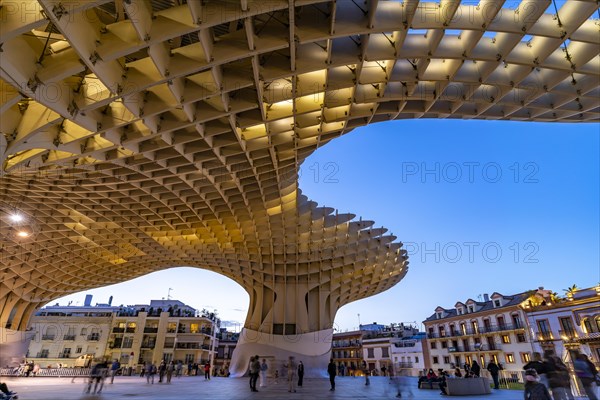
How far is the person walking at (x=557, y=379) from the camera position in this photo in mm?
10086

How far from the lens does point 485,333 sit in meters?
55.5

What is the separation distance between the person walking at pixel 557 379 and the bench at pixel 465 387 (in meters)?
6.44

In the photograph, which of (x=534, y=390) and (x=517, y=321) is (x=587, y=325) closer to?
(x=517, y=321)

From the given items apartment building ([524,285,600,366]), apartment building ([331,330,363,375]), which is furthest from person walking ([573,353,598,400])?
apartment building ([331,330,363,375])

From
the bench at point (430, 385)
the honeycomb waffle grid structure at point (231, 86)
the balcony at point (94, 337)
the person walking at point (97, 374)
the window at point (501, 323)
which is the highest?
the honeycomb waffle grid structure at point (231, 86)

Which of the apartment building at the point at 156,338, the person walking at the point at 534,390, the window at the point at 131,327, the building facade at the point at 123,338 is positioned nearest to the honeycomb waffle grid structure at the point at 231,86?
the person walking at the point at 534,390

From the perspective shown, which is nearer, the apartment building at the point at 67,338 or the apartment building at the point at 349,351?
the apartment building at the point at 67,338

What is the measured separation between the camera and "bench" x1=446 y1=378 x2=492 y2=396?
1634 centimetres

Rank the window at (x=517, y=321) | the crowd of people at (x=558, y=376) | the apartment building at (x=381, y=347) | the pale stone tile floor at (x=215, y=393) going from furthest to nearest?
the apartment building at (x=381, y=347), the window at (x=517, y=321), the pale stone tile floor at (x=215, y=393), the crowd of people at (x=558, y=376)

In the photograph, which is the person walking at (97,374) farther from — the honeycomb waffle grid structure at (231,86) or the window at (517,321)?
the window at (517,321)

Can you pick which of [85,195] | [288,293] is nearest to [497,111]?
[85,195]

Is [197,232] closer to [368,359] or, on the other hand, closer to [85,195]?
[85,195]

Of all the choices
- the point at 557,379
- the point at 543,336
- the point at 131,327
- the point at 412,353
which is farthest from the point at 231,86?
the point at 131,327

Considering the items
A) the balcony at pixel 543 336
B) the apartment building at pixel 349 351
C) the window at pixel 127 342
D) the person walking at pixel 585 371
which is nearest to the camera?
the person walking at pixel 585 371
